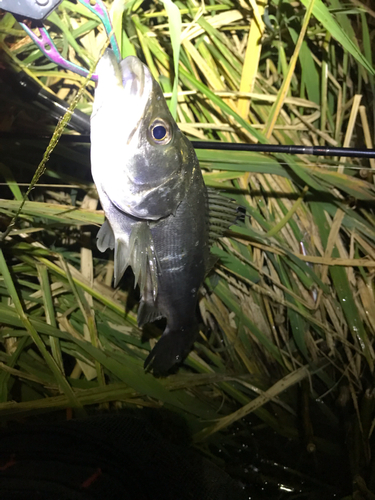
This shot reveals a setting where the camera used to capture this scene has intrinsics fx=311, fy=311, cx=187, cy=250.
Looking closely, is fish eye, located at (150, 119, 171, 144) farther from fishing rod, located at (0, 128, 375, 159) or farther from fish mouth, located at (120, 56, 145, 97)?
fishing rod, located at (0, 128, 375, 159)

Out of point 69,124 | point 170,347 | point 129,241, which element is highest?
point 69,124

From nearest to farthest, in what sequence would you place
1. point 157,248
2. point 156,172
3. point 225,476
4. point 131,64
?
point 131,64 < point 156,172 < point 157,248 < point 225,476

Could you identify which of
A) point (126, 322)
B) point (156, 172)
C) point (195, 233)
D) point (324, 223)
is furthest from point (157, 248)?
point (324, 223)

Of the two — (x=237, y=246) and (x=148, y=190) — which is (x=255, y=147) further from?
(x=237, y=246)

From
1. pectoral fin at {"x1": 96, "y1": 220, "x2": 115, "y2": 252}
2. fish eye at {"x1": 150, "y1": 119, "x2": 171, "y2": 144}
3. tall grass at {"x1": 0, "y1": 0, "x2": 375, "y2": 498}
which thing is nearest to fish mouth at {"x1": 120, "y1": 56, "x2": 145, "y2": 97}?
fish eye at {"x1": 150, "y1": 119, "x2": 171, "y2": 144}

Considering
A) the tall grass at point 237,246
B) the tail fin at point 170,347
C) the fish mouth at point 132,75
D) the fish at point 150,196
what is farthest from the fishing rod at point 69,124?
the tail fin at point 170,347

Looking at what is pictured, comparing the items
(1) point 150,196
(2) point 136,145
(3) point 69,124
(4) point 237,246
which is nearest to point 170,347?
(4) point 237,246

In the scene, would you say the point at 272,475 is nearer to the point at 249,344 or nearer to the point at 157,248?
the point at 249,344

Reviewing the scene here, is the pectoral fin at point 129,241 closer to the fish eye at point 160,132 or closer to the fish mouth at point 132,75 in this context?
the fish eye at point 160,132
